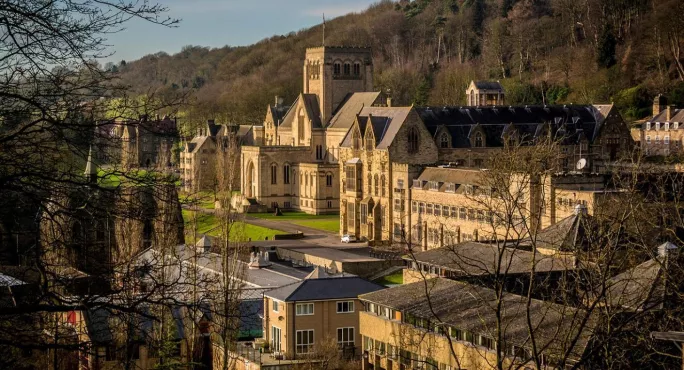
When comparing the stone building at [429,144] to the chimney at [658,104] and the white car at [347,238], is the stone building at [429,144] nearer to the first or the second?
the white car at [347,238]

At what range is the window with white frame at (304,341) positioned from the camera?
3988 cm

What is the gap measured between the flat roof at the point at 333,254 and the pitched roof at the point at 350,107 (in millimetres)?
22996

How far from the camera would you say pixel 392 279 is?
2052 inches

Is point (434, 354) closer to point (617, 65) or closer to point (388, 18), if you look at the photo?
point (617, 65)

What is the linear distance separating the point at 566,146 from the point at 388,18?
10310 centimetres

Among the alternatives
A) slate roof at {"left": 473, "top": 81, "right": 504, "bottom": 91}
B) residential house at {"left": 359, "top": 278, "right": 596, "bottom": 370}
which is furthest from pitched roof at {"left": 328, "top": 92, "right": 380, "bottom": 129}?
residential house at {"left": 359, "top": 278, "right": 596, "bottom": 370}

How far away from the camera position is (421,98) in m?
106

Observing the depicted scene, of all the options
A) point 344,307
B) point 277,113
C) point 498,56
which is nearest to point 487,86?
point 277,113

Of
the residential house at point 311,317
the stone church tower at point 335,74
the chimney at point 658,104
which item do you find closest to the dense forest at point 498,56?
the chimney at point 658,104

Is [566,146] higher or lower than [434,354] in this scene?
higher

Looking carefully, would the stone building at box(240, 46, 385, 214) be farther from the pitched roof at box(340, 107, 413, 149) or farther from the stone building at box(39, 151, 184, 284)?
the stone building at box(39, 151, 184, 284)

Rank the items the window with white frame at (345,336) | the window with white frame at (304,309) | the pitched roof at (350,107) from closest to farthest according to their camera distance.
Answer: the window with white frame at (304,309), the window with white frame at (345,336), the pitched roof at (350,107)

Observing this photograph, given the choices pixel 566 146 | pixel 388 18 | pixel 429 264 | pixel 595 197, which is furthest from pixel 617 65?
pixel 388 18

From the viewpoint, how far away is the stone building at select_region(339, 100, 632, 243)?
212ft
